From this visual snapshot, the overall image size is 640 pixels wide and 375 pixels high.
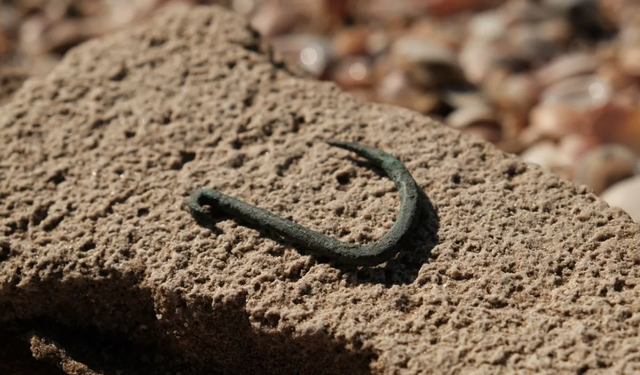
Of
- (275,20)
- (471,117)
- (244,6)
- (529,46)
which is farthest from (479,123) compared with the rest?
(244,6)

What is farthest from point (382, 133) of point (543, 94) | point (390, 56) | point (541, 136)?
point (390, 56)

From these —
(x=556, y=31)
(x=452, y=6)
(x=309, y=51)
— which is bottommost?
(x=309, y=51)

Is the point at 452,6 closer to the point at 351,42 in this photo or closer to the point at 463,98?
the point at 351,42

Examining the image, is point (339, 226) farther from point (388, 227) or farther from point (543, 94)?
point (543, 94)

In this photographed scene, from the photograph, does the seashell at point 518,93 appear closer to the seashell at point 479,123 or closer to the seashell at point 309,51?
the seashell at point 479,123

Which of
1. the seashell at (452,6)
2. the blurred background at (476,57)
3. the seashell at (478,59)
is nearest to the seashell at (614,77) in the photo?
the blurred background at (476,57)

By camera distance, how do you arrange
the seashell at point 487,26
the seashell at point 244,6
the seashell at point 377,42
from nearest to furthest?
the seashell at point 487,26
the seashell at point 377,42
the seashell at point 244,6

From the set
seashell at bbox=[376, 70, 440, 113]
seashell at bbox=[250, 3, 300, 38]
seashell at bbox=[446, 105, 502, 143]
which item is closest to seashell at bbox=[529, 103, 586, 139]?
seashell at bbox=[446, 105, 502, 143]
